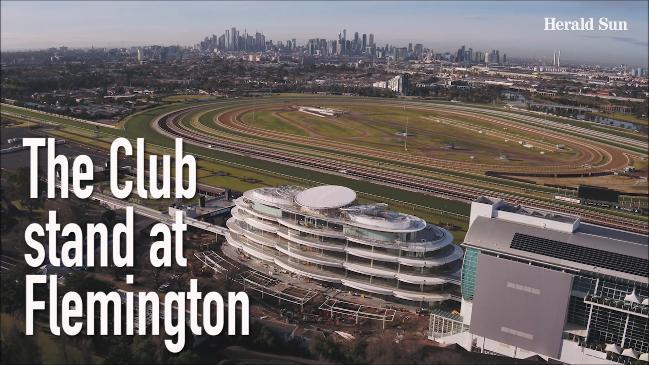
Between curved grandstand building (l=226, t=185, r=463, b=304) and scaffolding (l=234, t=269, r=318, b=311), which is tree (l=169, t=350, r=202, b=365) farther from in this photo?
curved grandstand building (l=226, t=185, r=463, b=304)

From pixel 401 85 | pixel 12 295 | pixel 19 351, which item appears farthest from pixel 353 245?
pixel 401 85

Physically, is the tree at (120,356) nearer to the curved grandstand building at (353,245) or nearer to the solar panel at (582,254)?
the curved grandstand building at (353,245)

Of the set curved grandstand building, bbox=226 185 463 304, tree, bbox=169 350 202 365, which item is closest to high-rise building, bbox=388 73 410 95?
curved grandstand building, bbox=226 185 463 304

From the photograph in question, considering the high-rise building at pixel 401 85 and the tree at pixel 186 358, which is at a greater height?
the high-rise building at pixel 401 85

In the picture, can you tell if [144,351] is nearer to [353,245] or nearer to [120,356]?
[120,356]

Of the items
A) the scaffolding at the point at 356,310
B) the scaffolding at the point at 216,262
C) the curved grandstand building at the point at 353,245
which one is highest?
the curved grandstand building at the point at 353,245

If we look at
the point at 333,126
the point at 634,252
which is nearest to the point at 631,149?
the point at 333,126

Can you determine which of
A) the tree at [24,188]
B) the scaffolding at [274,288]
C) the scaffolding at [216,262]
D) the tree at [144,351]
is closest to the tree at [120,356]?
the tree at [144,351]
